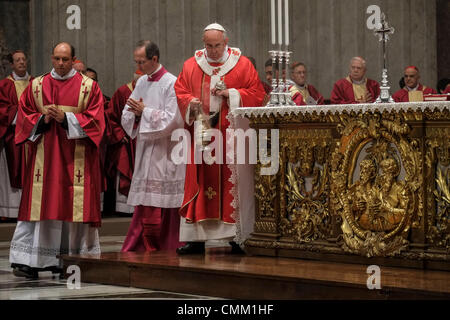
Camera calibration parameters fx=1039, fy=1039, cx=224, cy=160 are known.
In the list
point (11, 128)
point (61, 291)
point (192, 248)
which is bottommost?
point (61, 291)

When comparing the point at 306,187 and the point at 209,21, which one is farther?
A: the point at 209,21

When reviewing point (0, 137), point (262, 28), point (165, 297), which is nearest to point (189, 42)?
point (262, 28)

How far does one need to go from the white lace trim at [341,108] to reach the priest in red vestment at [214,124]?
0.21 meters

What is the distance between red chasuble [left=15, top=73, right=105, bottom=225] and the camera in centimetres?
814

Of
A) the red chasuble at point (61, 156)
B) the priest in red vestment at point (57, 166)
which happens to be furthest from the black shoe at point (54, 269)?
the red chasuble at point (61, 156)

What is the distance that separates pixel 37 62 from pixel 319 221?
260 inches

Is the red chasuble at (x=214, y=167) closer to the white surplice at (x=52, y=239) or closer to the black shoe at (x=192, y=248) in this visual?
the black shoe at (x=192, y=248)

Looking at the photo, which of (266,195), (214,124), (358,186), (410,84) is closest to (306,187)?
(266,195)

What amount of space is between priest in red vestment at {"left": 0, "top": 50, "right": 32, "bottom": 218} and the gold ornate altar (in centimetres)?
437

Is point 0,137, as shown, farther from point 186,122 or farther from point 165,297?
point 165,297

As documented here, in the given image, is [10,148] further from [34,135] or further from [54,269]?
[54,269]

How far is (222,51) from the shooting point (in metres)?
8.17

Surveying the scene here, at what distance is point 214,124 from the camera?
8086mm

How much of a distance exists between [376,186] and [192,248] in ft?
5.71
